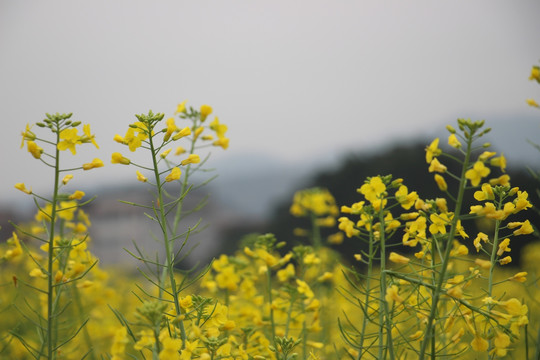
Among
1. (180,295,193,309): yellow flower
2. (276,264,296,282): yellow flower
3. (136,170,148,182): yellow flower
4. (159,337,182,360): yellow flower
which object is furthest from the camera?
(276,264,296,282): yellow flower

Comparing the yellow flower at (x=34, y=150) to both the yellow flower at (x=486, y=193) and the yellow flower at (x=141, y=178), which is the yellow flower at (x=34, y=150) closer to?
the yellow flower at (x=141, y=178)

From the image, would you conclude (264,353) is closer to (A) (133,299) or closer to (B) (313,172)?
(A) (133,299)

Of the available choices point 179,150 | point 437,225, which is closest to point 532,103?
point 437,225

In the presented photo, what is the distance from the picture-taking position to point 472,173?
1.11 m

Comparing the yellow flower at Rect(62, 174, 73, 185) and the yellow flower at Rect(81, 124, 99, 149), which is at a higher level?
the yellow flower at Rect(81, 124, 99, 149)

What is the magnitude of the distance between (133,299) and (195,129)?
256cm

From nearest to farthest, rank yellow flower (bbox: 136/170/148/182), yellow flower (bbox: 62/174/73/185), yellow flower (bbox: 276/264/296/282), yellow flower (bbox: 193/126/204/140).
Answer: yellow flower (bbox: 136/170/148/182) < yellow flower (bbox: 62/174/73/185) < yellow flower (bbox: 193/126/204/140) < yellow flower (bbox: 276/264/296/282)

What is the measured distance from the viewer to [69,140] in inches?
59.2

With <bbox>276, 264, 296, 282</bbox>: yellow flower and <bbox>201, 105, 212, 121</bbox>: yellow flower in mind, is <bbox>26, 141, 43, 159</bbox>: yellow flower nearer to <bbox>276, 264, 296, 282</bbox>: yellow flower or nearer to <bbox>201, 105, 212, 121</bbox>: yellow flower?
<bbox>201, 105, 212, 121</bbox>: yellow flower

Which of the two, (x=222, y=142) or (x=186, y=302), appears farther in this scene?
(x=222, y=142)

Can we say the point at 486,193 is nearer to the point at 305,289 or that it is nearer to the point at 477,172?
the point at 477,172

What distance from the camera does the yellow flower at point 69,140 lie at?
4.88 ft

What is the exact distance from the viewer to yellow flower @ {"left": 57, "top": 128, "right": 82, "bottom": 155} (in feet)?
4.88

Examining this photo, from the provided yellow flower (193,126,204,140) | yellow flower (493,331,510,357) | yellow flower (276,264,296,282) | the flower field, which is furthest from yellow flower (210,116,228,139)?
yellow flower (493,331,510,357)
